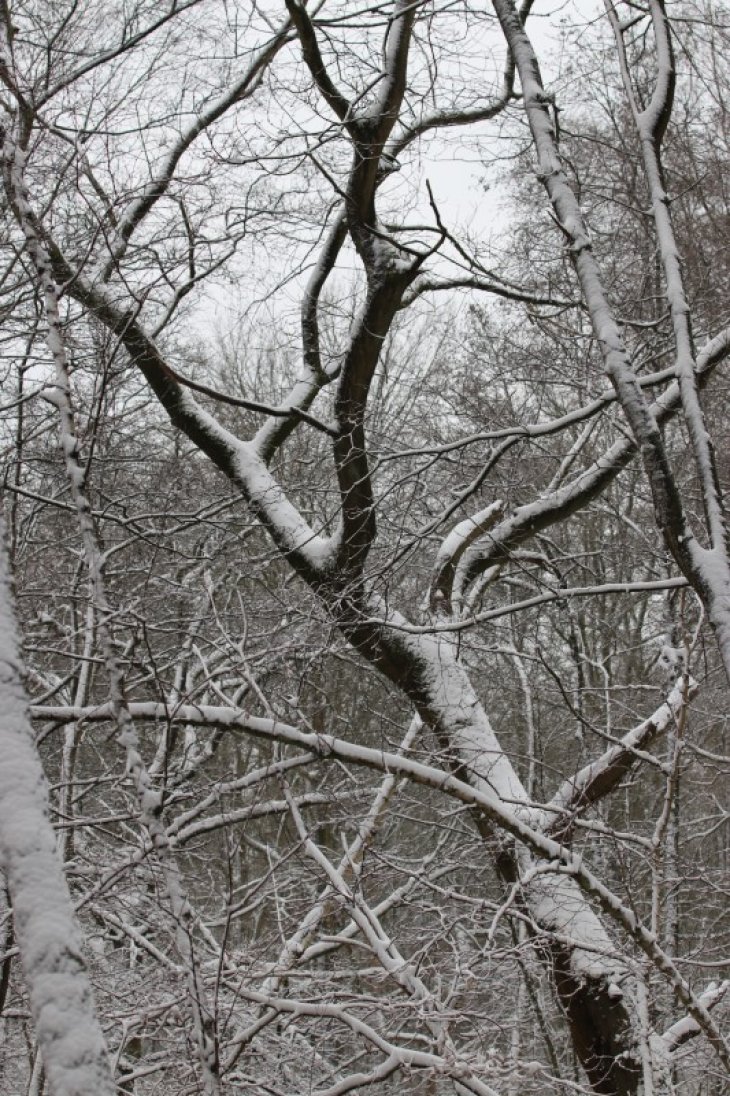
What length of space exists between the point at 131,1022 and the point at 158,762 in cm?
351

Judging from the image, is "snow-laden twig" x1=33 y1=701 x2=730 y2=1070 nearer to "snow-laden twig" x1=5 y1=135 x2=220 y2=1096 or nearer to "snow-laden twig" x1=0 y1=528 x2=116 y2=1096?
"snow-laden twig" x1=5 y1=135 x2=220 y2=1096

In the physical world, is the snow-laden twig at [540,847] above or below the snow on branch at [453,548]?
below

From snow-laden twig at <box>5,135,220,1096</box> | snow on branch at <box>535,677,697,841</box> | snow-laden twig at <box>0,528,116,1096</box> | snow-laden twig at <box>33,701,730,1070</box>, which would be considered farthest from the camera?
snow on branch at <box>535,677,697,841</box>

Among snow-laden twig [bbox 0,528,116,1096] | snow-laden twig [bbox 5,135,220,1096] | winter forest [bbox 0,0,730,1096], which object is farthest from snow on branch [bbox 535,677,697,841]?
snow-laden twig [bbox 0,528,116,1096]

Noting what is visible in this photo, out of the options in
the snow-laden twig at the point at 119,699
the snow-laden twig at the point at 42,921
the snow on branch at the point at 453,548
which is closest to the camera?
the snow-laden twig at the point at 42,921

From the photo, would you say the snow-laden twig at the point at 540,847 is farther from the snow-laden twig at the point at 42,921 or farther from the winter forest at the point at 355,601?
the snow-laden twig at the point at 42,921

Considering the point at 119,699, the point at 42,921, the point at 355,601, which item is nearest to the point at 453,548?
the point at 355,601

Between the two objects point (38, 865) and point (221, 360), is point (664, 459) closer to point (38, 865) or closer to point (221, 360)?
point (38, 865)

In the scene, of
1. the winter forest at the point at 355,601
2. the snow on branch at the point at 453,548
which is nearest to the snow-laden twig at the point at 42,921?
the winter forest at the point at 355,601

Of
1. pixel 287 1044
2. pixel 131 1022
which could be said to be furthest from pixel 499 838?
pixel 131 1022

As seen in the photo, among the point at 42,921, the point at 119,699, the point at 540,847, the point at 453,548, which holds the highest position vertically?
the point at 453,548

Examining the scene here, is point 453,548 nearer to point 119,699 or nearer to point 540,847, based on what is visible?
point 540,847

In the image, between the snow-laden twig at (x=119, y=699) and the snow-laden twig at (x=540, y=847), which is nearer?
the snow-laden twig at (x=119, y=699)

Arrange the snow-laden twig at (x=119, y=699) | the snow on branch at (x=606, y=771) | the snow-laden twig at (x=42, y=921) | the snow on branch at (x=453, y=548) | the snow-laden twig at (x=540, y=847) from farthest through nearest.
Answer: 1. the snow on branch at (x=453, y=548)
2. the snow on branch at (x=606, y=771)
3. the snow-laden twig at (x=540, y=847)
4. the snow-laden twig at (x=119, y=699)
5. the snow-laden twig at (x=42, y=921)
